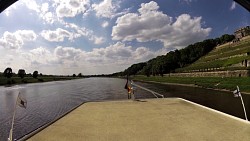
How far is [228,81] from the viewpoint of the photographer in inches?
2266

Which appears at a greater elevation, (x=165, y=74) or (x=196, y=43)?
(x=196, y=43)

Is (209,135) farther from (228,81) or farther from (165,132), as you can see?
(228,81)

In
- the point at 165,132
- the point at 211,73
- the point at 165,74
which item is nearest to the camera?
the point at 165,132

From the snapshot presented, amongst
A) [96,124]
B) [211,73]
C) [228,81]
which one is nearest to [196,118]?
[96,124]

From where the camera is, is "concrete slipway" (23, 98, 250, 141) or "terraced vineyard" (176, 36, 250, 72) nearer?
"concrete slipway" (23, 98, 250, 141)

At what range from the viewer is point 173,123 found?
13.3m

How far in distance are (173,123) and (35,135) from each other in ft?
21.3

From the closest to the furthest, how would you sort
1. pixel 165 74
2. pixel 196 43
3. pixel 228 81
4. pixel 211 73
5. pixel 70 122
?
1. pixel 70 122
2. pixel 228 81
3. pixel 211 73
4. pixel 165 74
5. pixel 196 43

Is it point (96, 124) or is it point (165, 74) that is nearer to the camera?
point (96, 124)

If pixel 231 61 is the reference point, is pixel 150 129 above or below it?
below

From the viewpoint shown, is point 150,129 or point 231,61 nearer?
point 150,129

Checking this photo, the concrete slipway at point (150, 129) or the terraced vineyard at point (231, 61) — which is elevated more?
the terraced vineyard at point (231, 61)

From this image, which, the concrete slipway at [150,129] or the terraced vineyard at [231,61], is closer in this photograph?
the concrete slipway at [150,129]

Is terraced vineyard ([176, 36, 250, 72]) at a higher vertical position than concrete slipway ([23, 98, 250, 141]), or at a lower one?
higher
